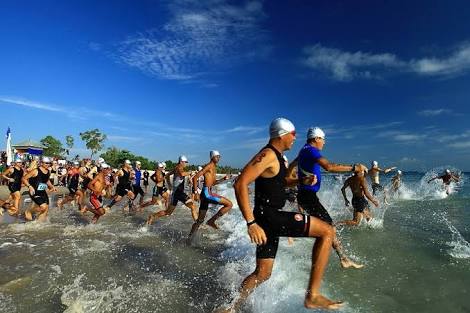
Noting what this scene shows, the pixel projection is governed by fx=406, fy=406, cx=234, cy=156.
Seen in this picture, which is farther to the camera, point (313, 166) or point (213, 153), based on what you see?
point (213, 153)

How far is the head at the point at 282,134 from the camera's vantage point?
4.12 metres

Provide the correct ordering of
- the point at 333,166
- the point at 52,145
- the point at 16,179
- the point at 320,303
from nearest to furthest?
Result: the point at 320,303 < the point at 333,166 < the point at 16,179 < the point at 52,145

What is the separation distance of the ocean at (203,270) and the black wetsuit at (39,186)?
0.79 m

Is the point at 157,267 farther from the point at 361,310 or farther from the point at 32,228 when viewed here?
the point at 32,228

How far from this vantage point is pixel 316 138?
233 inches

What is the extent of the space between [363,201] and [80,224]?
8.08m

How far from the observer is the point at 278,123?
416 cm

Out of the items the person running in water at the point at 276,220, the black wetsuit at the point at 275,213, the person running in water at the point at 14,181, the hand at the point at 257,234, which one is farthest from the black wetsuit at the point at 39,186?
the hand at the point at 257,234

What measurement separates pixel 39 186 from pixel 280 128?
965 cm

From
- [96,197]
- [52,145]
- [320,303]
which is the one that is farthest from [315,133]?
[52,145]

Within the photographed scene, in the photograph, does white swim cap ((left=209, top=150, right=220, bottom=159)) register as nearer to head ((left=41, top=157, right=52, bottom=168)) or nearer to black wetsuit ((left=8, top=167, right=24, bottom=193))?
head ((left=41, top=157, right=52, bottom=168))

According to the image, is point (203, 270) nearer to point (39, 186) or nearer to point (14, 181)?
point (39, 186)

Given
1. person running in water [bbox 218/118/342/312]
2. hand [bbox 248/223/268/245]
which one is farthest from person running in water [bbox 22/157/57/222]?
hand [bbox 248/223/268/245]

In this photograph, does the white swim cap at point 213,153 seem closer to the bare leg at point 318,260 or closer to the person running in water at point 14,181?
the bare leg at point 318,260
